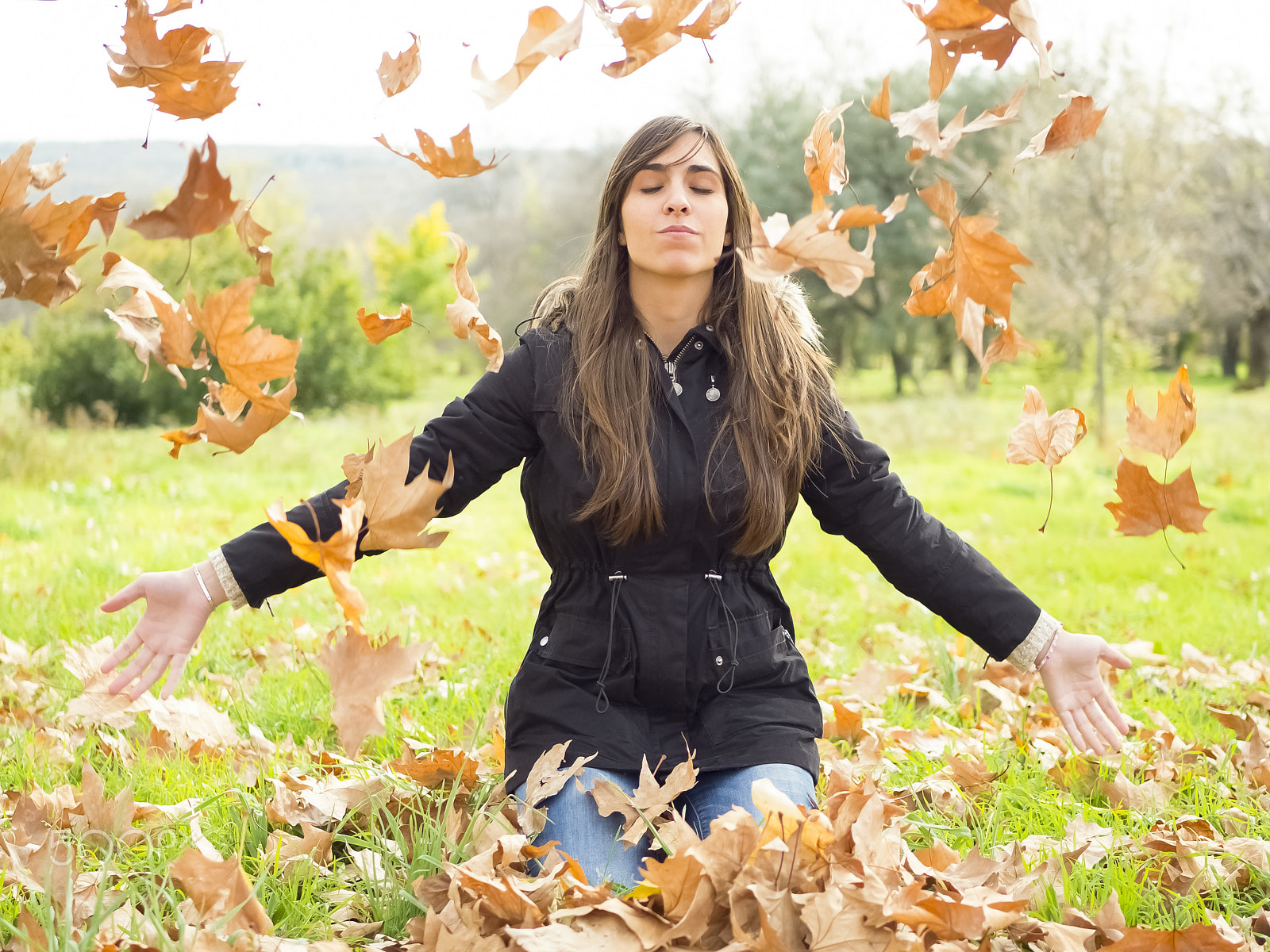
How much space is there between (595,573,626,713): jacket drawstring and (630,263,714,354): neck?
58cm

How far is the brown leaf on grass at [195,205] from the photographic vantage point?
49.6 inches

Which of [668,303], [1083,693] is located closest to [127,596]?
[668,303]

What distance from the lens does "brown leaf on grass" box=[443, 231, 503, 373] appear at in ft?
4.93

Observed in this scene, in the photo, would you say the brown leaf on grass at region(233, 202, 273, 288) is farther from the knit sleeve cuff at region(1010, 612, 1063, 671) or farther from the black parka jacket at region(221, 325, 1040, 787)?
the knit sleeve cuff at region(1010, 612, 1063, 671)

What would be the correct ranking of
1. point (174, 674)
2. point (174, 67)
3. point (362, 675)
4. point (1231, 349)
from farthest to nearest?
point (1231, 349) → point (174, 674) → point (362, 675) → point (174, 67)

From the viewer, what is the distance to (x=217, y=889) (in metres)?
1.64

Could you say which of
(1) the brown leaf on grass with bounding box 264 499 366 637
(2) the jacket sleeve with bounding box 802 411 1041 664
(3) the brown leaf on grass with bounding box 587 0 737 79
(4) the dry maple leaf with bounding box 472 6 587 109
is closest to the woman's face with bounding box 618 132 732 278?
(2) the jacket sleeve with bounding box 802 411 1041 664

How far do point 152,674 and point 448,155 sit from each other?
111 centimetres

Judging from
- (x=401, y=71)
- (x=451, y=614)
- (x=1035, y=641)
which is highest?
(x=401, y=71)

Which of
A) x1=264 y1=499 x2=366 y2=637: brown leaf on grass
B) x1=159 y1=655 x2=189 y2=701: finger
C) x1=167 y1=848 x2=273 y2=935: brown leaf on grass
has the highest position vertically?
x1=264 y1=499 x2=366 y2=637: brown leaf on grass

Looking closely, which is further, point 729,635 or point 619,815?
point 729,635

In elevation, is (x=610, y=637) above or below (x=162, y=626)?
below

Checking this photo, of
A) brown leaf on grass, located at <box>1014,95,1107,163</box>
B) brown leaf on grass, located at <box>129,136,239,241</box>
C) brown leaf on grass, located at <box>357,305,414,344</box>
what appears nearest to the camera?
brown leaf on grass, located at <box>129,136,239,241</box>

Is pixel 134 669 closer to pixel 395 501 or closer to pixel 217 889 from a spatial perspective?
pixel 217 889
